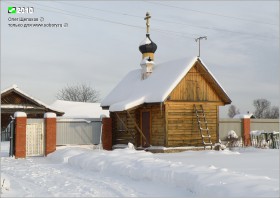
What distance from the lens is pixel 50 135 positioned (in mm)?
22156

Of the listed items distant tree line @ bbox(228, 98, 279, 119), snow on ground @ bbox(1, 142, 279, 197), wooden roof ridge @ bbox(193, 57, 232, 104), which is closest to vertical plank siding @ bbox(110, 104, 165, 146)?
wooden roof ridge @ bbox(193, 57, 232, 104)

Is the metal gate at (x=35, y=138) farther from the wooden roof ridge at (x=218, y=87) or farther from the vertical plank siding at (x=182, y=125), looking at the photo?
the wooden roof ridge at (x=218, y=87)

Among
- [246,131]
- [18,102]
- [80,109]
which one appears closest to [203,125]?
[246,131]

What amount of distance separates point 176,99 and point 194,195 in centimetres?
1326

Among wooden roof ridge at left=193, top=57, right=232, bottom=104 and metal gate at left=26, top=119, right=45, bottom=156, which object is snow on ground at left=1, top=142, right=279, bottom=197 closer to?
metal gate at left=26, top=119, right=45, bottom=156

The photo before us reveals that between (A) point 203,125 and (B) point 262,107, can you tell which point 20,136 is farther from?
(B) point 262,107

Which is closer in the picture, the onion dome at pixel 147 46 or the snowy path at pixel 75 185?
the snowy path at pixel 75 185

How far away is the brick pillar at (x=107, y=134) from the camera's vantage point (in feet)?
81.8

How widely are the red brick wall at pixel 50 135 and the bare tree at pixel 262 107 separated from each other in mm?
91094

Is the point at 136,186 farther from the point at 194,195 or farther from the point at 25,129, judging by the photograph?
the point at 25,129

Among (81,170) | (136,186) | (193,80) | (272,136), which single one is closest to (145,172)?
(136,186)

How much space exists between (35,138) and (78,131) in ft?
9.57

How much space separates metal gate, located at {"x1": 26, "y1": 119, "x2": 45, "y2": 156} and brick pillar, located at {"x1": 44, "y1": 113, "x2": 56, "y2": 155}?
316mm

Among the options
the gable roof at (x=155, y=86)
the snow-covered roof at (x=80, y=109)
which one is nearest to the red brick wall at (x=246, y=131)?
the gable roof at (x=155, y=86)
